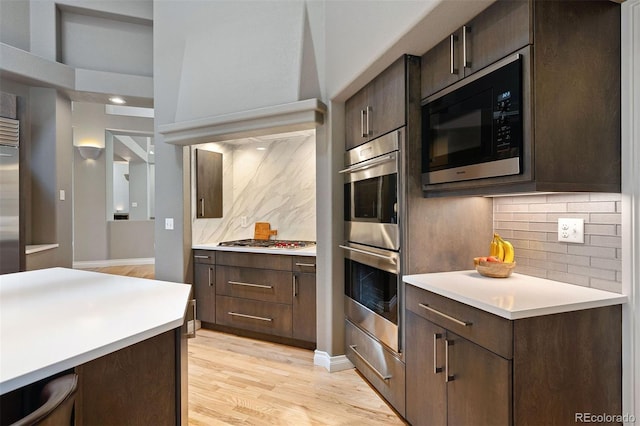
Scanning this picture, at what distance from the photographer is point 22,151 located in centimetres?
367

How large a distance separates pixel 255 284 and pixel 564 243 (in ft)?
8.05

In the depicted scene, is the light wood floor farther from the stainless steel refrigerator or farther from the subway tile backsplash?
the stainless steel refrigerator

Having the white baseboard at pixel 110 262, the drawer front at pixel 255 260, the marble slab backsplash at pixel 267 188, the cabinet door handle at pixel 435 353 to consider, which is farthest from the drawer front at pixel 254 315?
the white baseboard at pixel 110 262

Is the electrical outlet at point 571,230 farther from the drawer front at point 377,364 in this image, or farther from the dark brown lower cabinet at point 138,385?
the dark brown lower cabinet at point 138,385

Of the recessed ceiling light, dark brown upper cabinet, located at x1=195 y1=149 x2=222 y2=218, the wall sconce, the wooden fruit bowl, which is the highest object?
the recessed ceiling light

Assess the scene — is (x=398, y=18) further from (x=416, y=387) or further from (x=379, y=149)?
(x=416, y=387)

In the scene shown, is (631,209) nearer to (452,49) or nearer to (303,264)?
(452,49)

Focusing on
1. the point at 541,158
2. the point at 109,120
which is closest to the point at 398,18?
the point at 541,158

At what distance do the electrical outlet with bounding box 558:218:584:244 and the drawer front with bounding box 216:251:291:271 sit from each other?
6.74ft

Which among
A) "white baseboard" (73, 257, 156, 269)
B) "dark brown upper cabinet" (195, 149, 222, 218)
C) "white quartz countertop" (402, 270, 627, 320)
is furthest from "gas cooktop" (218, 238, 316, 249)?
"white baseboard" (73, 257, 156, 269)

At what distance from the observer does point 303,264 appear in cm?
303

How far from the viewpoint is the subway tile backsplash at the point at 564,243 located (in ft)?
4.95

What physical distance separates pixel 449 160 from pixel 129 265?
7486 millimetres

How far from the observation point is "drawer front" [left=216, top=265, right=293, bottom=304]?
10.2 ft
